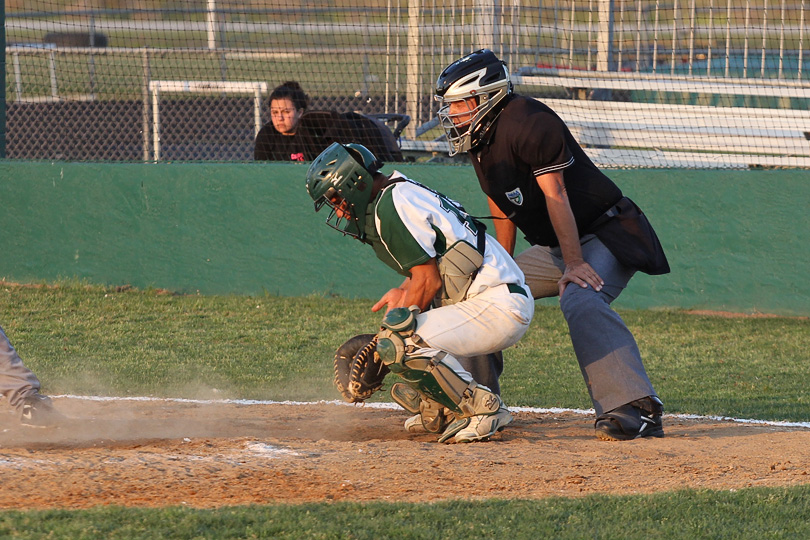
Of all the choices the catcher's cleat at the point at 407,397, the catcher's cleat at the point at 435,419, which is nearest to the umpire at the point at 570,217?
the catcher's cleat at the point at 435,419

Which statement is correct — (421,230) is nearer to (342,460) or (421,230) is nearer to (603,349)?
(342,460)

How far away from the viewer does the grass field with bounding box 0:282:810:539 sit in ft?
10.7

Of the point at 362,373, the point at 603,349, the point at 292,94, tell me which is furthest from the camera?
the point at 292,94

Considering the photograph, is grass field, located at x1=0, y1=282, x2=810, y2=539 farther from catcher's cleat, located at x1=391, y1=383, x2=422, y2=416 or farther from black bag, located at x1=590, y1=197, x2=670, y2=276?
black bag, located at x1=590, y1=197, x2=670, y2=276

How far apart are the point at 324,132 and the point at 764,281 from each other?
3975 millimetres

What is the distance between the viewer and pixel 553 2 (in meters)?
9.64

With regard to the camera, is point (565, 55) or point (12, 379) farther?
point (565, 55)

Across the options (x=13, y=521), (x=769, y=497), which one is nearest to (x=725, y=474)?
(x=769, y=497)

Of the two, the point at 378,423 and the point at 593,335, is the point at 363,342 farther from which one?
the point at 593,335

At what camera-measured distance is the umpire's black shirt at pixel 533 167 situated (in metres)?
4.77

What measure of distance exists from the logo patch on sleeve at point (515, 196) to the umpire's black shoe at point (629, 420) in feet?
3.54

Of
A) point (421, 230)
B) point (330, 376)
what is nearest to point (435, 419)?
point (421, 230)

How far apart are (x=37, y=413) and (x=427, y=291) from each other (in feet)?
6.47

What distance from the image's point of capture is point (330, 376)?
659 cm
